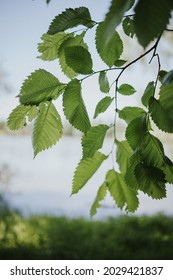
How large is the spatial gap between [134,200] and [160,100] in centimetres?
18

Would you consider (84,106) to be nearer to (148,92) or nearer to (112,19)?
(148,92)

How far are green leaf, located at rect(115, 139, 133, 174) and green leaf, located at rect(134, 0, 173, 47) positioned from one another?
0.32 metres

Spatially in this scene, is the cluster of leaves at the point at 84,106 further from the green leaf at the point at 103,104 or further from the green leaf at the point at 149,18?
the green leaf at the point at 149,18

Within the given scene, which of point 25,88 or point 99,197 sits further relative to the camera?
point 99,197

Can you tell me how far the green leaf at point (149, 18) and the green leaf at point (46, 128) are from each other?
242 mm

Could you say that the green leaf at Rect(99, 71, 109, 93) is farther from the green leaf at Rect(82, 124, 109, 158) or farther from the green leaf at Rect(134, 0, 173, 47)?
the green leaf at Rect(134, 0, 173, 47)

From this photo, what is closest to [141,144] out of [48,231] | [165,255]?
[165,255]

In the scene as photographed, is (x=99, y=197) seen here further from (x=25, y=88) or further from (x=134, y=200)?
(x=25, y=88)

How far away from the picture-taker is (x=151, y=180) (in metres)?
0.38

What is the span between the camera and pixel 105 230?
14.0ft

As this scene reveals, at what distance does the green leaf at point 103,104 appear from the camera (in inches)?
18.9

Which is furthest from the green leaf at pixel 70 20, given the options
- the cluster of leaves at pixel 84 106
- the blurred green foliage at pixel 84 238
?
the blurred green foliage at pixel 84 238

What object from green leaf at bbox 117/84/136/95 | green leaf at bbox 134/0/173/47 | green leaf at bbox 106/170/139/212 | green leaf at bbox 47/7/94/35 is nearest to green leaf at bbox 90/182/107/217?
green leaf at bbox 106/170/139/212

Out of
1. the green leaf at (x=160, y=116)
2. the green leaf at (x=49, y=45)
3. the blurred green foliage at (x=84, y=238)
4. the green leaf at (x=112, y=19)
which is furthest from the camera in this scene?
the blurred green foliage at (x=84, y=238)
